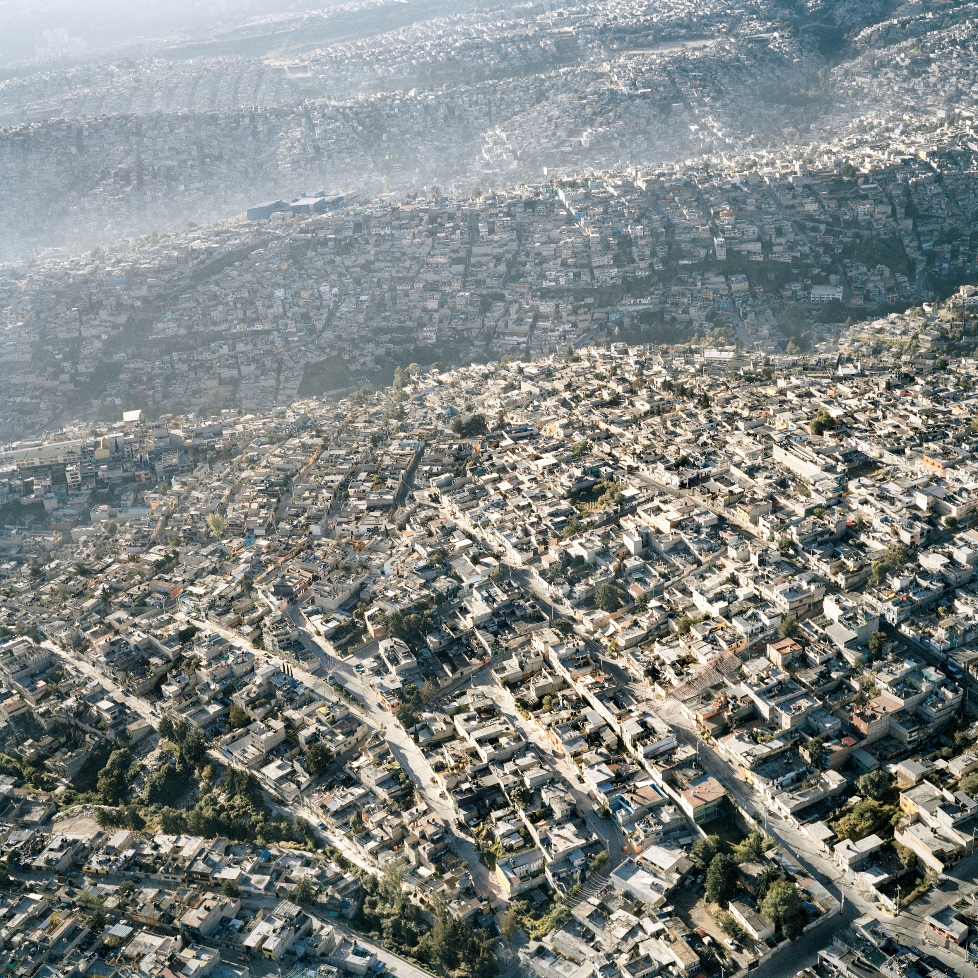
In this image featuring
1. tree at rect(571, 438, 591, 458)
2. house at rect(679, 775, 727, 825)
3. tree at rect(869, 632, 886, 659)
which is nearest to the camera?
house at rect(679, 775, 727, 825)

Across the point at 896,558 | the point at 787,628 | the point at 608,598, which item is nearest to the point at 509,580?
the point at 608,598

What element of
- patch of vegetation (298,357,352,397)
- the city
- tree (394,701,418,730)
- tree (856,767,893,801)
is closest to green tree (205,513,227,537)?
the city

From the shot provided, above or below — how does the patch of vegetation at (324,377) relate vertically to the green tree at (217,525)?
below

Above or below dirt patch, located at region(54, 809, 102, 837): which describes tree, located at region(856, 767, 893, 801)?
above

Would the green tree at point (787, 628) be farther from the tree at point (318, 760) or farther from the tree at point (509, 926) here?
the tree at point (318, 760)

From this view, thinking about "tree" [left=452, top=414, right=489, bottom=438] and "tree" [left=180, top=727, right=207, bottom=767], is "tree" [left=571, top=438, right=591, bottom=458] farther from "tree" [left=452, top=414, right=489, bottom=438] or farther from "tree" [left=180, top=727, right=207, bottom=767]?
"tree" [left=180, top=727, right=207, bottom=767]

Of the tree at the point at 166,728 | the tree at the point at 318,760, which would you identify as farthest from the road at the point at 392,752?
the tree at the point at 166,728
